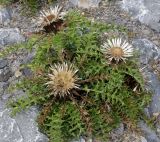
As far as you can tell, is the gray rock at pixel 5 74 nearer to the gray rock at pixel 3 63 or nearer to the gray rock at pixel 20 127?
the gray rock at pixel 3 63

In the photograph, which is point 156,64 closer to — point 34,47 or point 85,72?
point 85,72

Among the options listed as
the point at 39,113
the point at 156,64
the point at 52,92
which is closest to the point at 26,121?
the point at 39,113

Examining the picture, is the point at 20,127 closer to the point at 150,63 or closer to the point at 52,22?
the point at 52,22

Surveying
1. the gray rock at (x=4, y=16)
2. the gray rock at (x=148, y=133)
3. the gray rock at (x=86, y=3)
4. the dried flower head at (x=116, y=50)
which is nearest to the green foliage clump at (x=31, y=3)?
the gray rock at (x=4, y=16)

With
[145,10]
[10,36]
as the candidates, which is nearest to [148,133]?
[145,10]

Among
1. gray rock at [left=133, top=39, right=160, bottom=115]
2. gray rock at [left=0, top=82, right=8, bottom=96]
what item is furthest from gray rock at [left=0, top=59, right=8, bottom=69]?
gray rock at [left=133, top=39, right=160, bottom=115]

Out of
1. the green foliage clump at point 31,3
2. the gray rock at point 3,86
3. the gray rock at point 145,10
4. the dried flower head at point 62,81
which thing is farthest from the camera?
the green foliage clump at point 31,3
